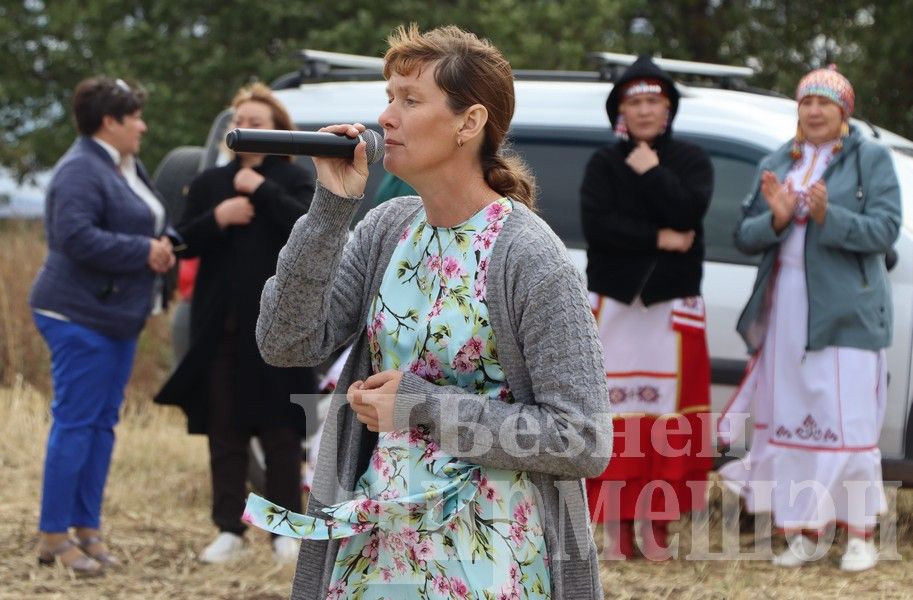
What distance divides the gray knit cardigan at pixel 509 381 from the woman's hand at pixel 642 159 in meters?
2.99

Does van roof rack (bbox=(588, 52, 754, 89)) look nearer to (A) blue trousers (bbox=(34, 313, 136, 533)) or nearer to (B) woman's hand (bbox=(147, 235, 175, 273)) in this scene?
(B) woman's hand (bbox=(147, 235, 175, 273))

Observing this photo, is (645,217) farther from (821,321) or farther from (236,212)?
(236,212)

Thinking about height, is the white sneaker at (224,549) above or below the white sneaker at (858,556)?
below

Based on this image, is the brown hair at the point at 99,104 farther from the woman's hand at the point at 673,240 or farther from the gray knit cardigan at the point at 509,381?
the gray knit cardigan at the point at 509,381

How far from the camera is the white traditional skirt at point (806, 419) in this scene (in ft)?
18.5

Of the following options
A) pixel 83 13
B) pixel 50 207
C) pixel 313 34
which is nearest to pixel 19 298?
pixel 50 207

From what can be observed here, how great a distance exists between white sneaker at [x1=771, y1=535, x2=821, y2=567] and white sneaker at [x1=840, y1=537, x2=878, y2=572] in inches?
5.5

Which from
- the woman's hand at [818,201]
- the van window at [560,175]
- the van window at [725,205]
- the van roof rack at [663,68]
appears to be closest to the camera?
the woman's hand at [818,201]

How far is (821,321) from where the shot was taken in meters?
5.63

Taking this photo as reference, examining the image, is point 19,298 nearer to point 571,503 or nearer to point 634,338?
point 634,338

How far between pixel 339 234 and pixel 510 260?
33 centimetres

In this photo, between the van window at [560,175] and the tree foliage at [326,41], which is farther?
the tree foliage at [326,41]

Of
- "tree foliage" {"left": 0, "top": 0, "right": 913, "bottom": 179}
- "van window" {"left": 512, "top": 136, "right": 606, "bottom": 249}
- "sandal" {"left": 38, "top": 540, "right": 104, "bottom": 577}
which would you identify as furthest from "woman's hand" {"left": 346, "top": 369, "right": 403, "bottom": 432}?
"tree foliage" {"left": 0, "top": 0, "right": 913, "bottom": 179}

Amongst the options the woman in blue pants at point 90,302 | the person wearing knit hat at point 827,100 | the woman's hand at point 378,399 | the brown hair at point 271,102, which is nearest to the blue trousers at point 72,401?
the woman in blue pants at point 90,302
